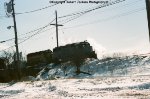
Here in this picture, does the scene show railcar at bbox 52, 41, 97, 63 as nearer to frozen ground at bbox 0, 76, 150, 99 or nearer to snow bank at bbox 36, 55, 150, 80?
snow bank at bbox 36, 55, 150, 80

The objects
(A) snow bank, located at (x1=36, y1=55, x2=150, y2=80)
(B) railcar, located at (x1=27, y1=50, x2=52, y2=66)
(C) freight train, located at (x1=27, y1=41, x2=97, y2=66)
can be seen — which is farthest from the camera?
(B) railcar, located at (x1=27, y1=50, x2=52, y2=66)

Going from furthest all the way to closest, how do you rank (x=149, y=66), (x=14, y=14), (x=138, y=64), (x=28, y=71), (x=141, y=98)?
1. (x=28, y=71)
2. (x=14, y=14)
3. (x=138, y=64)
4. (x=149, y=66)
5. (x=141, y=98)

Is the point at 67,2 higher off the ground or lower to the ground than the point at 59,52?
higher

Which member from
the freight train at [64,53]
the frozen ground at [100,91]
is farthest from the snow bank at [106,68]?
the frozen ground at [100,91]

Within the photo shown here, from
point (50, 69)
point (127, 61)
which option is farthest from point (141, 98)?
point (50, 69)

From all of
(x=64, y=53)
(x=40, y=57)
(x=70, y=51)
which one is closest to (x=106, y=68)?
(x=70, y=51)

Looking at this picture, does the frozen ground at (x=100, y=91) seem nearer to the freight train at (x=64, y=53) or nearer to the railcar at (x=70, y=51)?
the freight train at (x=64, y=53)

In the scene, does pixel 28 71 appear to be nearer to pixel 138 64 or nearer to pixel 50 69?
pixel 50 69

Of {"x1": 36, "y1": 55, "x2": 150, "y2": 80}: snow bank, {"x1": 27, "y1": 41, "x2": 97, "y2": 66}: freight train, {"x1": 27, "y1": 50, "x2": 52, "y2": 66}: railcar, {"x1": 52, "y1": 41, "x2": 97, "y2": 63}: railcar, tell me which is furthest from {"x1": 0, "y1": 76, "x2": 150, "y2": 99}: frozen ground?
{"x1": 27, "y1": 50, "x2": 52, "y2": 66}: railcar

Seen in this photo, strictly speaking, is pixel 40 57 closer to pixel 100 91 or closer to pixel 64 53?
pixel 64 53

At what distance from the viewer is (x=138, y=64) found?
39781mm

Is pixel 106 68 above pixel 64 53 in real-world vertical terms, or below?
below

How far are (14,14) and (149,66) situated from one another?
1932 centimetres

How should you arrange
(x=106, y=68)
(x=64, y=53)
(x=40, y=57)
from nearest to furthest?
(x=106, y=68) → (x=64, y=53) → (x=40, y=57)
